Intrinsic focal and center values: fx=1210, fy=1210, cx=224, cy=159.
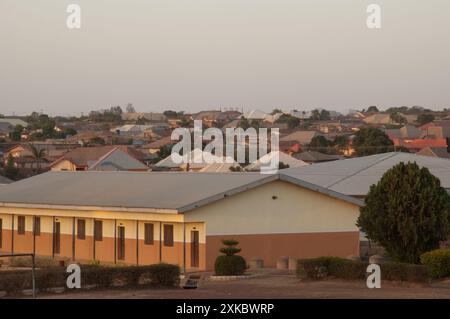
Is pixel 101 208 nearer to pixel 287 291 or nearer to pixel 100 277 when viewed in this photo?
pixel 100 277

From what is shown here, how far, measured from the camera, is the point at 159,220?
4303 centimetres

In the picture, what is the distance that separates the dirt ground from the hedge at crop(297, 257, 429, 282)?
0.81 feet

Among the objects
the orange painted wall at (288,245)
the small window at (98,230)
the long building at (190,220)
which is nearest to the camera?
the orange painted wall at (288,245)

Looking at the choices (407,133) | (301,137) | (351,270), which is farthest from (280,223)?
(407,133)

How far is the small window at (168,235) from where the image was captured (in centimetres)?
4319

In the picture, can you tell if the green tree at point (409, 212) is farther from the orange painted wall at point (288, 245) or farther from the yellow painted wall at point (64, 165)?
the yellow painted wall at point (64, 165)

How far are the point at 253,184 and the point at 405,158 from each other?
79.2ft

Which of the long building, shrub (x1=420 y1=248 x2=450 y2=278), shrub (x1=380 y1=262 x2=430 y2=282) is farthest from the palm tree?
shrub (x1=380 y1=262 x2=430 y2=282)

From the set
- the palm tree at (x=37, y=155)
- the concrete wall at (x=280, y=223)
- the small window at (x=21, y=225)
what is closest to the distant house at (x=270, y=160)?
the palm tree at (x=37, y=155)

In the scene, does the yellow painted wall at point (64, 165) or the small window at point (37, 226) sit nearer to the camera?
the small window at point (37, 226)

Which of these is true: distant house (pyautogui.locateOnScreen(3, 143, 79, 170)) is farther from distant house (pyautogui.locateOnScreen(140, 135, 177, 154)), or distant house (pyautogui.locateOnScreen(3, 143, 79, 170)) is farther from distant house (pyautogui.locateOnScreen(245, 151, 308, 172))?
distant house (pyautogui.locateOnScreen(245, 151, 308, 172))

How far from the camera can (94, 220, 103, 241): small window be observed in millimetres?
46688

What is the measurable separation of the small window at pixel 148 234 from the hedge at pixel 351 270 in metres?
10.7

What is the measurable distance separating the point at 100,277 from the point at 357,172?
32.9 m
